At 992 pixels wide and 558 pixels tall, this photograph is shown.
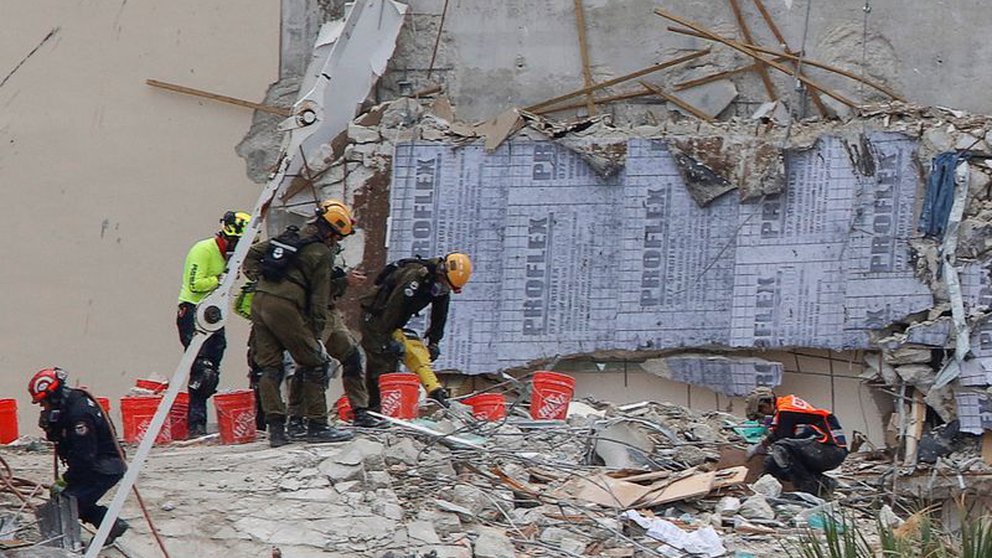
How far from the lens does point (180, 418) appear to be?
50.1ft

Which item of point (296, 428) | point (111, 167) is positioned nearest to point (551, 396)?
point (296, 428)

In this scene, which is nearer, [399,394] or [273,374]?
[273,374]

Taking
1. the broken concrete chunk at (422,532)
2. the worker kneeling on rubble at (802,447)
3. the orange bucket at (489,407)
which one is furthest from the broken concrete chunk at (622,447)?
the broken concrete chunk at (422,532)

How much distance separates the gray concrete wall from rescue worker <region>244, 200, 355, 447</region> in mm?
5710

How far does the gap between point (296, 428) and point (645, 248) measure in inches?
215

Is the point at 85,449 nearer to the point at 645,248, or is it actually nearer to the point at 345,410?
the point at 345,410

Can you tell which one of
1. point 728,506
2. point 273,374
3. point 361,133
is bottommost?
point 728,506

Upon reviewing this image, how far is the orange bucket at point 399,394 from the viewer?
47.5 ft

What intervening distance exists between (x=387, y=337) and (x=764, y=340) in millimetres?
4796

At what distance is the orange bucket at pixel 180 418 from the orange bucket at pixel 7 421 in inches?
43.7

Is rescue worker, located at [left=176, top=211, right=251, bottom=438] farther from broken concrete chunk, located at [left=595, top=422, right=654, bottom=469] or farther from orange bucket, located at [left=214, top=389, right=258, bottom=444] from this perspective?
broken concrete chunk, located at [left=595, top=422, right=654, bottom=469]

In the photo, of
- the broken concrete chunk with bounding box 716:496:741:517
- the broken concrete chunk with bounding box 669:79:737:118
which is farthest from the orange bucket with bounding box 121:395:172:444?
the broken concrete chunk with bounding box 669:79:737:118

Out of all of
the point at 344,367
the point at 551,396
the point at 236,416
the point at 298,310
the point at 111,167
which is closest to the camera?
the point at 298,310

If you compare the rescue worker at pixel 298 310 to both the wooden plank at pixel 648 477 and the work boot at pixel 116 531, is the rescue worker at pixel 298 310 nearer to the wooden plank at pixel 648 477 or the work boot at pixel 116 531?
the wooden plank at pixel 648 477
